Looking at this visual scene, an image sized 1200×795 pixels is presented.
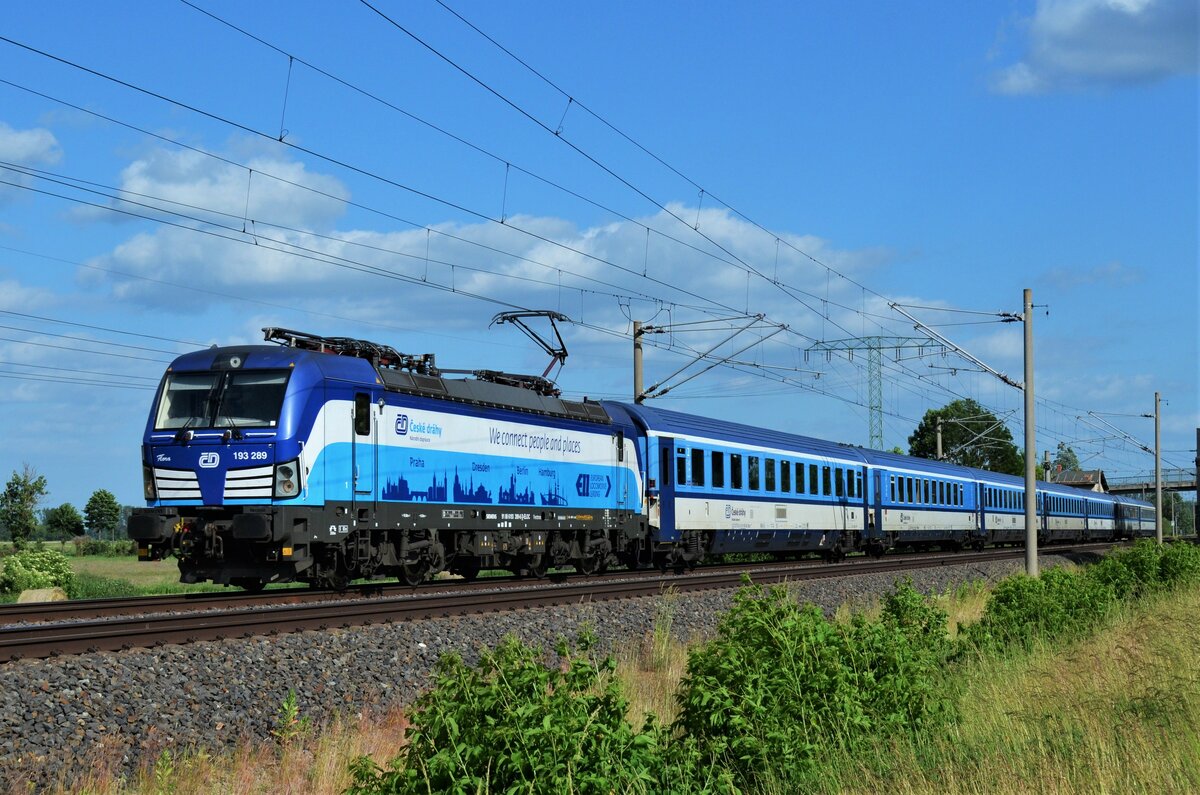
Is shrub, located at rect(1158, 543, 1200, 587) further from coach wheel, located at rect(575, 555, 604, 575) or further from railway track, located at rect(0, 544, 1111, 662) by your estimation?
coach wheel, located at rect(575, 555, 604, 575)

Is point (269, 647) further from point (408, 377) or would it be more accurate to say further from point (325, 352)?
point (408, 377)

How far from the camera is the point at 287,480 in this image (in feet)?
59.8

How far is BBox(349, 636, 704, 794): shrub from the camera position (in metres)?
6.90

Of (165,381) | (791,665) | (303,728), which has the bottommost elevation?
(303,728)

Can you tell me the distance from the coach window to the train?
0.11 ft

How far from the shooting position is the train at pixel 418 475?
1836 centimetres

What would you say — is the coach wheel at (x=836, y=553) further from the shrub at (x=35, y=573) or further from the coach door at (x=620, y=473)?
the shrub at (x=35, y=573)

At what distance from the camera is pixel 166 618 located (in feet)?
49.1

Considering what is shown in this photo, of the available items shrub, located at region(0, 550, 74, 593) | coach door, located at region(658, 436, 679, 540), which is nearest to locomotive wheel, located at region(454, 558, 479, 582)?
coach door, located at region(658, 436, 679, 540)

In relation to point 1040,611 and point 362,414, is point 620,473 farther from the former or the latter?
point 1040,611

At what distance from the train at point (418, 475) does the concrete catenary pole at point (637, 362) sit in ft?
6.13

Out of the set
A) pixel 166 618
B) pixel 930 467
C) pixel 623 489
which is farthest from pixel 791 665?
pixel 930 467

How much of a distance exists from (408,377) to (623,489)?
7957mm

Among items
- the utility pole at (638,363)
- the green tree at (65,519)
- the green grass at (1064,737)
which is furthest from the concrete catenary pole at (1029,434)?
the green tree at (65,519)
